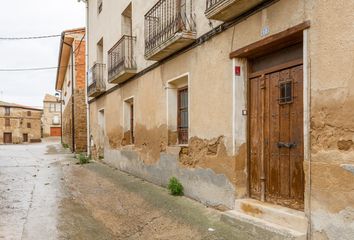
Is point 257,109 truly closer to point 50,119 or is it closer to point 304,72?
point 304,72

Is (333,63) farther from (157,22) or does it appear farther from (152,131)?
(152,131)

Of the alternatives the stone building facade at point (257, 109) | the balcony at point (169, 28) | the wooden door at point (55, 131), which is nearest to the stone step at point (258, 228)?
the stone building facade at point (257, 109)

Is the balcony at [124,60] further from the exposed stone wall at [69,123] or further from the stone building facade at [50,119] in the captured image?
the stone building facade at [50,119]

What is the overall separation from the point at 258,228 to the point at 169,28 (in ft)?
13.9

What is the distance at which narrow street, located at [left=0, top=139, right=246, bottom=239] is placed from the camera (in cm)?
499

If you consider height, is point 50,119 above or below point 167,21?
below

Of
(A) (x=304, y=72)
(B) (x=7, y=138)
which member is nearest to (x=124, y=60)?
(A) (x=304, y=72)

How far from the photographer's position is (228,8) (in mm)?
5027

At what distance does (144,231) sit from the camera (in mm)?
5145

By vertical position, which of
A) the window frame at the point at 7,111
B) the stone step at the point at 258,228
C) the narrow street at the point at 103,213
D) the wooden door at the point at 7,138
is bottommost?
the wooden door at the point at 7,138

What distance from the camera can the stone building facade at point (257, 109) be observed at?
12.2 feet

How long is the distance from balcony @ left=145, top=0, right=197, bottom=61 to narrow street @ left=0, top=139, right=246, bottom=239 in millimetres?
2887

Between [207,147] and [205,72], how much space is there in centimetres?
128

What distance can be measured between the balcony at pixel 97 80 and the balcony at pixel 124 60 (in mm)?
2523
